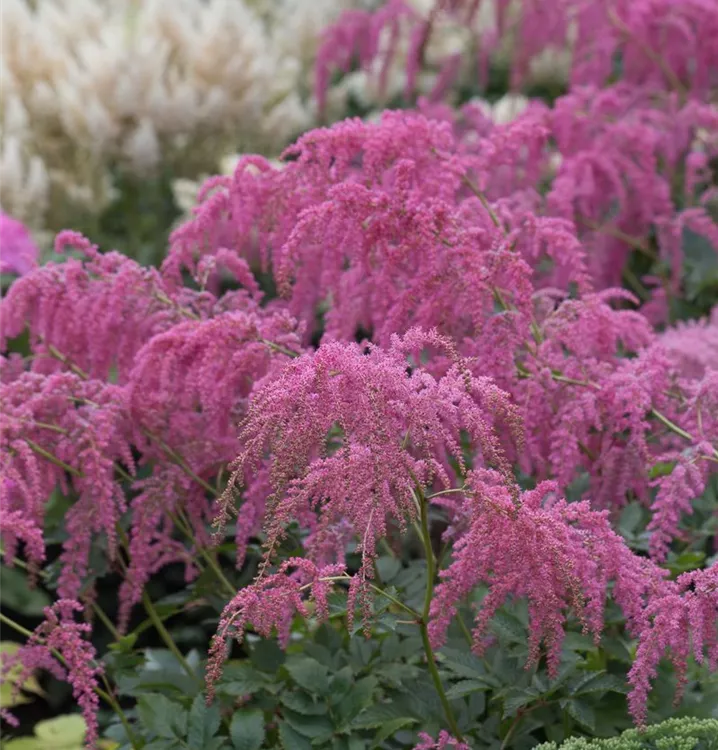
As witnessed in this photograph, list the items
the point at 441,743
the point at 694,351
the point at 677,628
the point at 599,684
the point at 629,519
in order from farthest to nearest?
1. the point at 694,351
2. the point at 629,519
3. the point at 599,684
4. the point at 441,743
5. the point at 677,628

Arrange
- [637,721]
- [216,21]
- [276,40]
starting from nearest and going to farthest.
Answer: [637,721]
[216,21]
[276,40]

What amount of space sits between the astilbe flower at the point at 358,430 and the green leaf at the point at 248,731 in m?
0.48

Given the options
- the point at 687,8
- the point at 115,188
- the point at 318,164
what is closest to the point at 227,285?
the point at 115,188

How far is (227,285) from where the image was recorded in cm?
426

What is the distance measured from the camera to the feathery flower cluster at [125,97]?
4.34 meters

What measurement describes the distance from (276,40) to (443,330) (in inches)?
157

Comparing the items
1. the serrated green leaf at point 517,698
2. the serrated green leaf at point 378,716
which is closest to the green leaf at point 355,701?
the serrated green leaf at point 378,716

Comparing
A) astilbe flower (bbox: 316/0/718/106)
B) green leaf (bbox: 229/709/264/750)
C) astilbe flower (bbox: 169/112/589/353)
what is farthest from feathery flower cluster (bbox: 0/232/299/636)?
astilbe flower (bbox: 316/0/718/106)

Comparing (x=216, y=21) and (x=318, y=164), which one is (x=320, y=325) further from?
(x=318, y=164)

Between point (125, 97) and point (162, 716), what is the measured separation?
292 cm

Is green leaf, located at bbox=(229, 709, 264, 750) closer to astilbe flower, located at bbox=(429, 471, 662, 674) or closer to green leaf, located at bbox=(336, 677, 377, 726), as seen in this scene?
green leaf, located at bbox=(336, 677, 377, 726)

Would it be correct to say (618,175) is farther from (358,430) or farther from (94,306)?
(358,430)

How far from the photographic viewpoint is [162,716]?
6.18 ft

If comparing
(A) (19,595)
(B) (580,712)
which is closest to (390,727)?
(B) (580,712)
